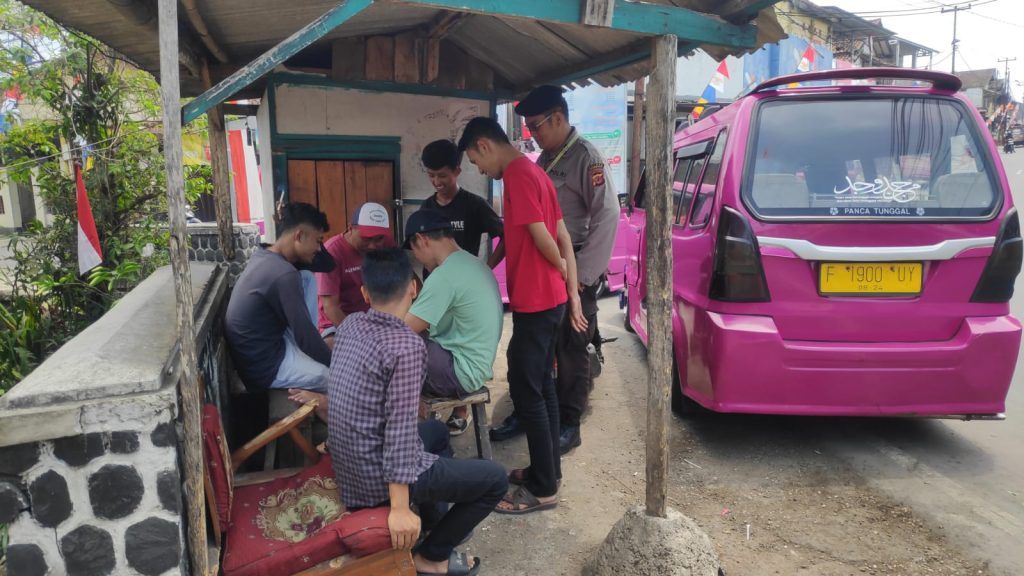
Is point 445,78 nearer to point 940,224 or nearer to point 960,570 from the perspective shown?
point 940,224

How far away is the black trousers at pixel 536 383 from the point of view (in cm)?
287

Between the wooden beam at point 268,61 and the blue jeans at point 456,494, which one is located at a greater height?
the wooden beam at point 268,61

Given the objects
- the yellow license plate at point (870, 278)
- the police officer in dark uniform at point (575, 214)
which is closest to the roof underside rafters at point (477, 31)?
the police officer in dark uniform at point (575, 214)

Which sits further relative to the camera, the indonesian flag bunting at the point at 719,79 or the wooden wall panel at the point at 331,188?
the indonesian flag bunting at the point at 719,79

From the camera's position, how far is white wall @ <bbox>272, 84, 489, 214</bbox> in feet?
14.1

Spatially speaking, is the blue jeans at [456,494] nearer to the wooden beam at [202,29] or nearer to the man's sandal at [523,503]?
the man's sandal at [523,503]

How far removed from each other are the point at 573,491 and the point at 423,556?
1.04m

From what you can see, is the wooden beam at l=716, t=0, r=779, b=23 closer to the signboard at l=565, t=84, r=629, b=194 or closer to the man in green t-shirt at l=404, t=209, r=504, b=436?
the man in green t-shirt at l=404, t=209, r=504, b=436

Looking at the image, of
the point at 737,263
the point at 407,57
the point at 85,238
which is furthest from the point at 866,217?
the point at 85,238

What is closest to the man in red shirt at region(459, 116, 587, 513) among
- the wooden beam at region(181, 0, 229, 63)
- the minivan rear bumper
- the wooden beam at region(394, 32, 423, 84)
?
the minivan rear bumper

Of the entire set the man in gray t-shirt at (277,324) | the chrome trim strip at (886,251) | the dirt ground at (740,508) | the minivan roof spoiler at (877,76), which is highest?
the minivan roof spoiler at (877,76)

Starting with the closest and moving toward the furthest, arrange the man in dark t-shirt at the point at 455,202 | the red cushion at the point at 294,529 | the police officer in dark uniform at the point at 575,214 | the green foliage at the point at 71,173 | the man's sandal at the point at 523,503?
1. the red cushion at the point at 294,529
2. the man's sandal at the point at 523,503
3. the police officer in dark uniform at the point at 575,214
4. the man in dark t-shirt at the point at 455,202
5. the green foliage at the point at 71,173

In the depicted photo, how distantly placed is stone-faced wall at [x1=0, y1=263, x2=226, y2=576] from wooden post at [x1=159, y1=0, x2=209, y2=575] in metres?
0.03

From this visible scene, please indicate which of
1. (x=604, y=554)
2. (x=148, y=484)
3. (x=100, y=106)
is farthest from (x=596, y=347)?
(x=100, y=106)
